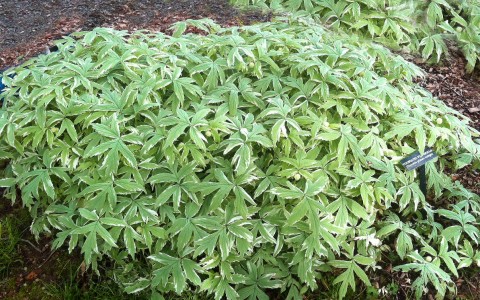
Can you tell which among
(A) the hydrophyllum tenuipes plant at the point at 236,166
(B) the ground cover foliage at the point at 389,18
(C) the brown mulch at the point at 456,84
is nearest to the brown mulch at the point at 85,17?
(B) the ground cover foliage at the point at 389,18

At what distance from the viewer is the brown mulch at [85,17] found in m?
5.09

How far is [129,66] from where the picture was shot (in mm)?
2941

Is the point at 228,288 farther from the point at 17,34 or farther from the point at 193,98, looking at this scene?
the point at 17,34

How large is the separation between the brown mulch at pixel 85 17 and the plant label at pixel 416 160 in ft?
8.44

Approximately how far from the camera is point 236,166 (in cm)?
250

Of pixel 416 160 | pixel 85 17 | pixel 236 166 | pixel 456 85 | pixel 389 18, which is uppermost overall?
pixel 389 18

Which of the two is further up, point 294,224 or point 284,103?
point 284,103

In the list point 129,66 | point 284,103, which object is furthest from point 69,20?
point 284,103

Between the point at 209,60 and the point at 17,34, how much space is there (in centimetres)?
342

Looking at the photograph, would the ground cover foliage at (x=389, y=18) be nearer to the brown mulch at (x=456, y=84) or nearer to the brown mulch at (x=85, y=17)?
the brown mulch at (x=456, y=84)

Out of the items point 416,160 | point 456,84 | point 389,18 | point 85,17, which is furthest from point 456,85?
point 85,17

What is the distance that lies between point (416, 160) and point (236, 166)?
110 centimetres

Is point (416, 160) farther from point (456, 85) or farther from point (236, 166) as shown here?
point (456, 85)

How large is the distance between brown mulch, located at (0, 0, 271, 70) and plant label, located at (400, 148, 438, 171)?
8.44ft
